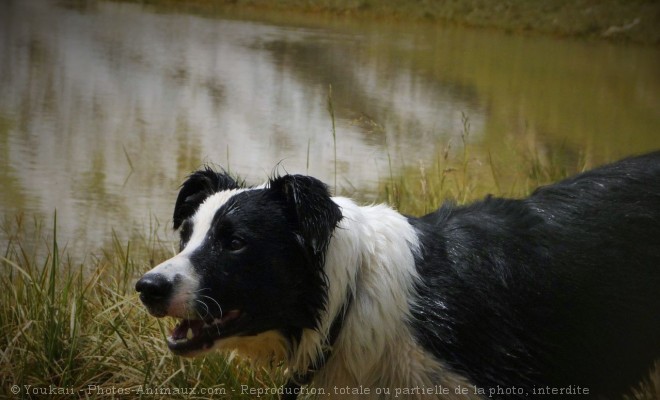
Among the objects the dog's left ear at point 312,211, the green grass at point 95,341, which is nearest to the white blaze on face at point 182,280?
the dog's left ear at point 312,211

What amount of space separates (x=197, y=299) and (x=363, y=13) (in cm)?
588

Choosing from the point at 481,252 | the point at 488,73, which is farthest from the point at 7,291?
the point at 488,73

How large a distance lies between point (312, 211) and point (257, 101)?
3963 mm

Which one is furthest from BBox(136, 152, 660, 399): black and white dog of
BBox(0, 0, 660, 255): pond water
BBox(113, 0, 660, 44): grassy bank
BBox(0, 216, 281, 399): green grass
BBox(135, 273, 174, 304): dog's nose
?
BBox(113, 0, 660, 44): grassy bank

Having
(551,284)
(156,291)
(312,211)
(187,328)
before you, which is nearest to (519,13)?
(551,284)

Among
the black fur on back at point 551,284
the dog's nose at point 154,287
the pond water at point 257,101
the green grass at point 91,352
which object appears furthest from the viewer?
the pond water at point 257,101

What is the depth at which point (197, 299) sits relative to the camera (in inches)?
91.1

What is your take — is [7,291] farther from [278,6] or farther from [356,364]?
[278,6]

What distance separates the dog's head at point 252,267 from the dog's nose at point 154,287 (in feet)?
0.05

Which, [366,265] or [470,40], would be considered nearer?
[366,265]

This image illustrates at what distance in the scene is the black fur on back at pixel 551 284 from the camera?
253 centimetres

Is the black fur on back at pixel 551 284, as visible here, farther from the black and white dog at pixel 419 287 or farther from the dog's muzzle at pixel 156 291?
the dog's muzzle at pixel 156 291

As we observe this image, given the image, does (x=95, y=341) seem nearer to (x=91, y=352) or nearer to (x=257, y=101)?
(x=91, y=352)

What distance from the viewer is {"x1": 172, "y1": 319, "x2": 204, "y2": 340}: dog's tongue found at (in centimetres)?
240
